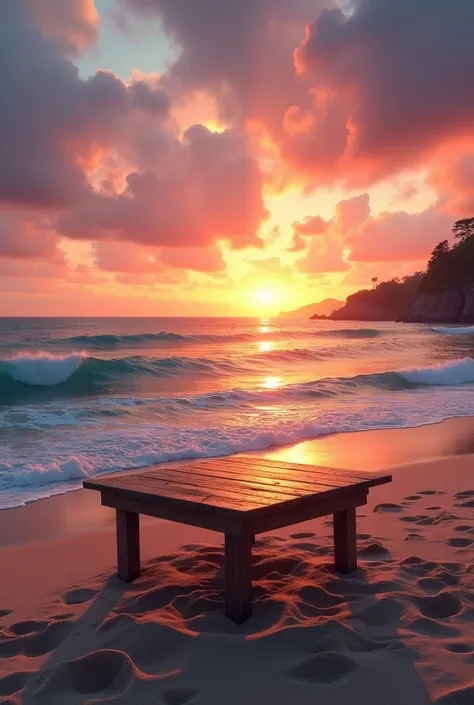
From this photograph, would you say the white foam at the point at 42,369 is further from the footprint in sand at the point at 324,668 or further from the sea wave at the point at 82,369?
the footprint in sand at the point at 324,668

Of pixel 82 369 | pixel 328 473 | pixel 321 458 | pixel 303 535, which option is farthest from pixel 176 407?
pixel 82 369

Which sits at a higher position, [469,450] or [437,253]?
[437,253]

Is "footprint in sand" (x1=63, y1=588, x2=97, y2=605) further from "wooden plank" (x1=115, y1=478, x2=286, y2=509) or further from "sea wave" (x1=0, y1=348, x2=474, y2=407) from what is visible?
"sea wave" (x1=0, y1=348, x2=474, y2=407)

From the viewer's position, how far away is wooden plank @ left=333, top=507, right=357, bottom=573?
4.20m

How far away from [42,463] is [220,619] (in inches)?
212

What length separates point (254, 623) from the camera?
3496 mm

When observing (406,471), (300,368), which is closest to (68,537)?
(406,471)

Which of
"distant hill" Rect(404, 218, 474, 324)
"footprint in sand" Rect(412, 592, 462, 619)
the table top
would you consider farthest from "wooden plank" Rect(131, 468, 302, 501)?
"distant hill" Rect(404, 218, 474, 324)

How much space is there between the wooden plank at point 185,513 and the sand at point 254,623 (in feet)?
1.70

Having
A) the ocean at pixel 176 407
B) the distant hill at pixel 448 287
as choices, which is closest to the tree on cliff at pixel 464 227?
the distant hill at pixel 448 287

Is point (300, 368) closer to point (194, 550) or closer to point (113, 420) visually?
point (113, 420)

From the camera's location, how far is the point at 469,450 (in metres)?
9.26

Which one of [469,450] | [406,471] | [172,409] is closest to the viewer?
[406,471]

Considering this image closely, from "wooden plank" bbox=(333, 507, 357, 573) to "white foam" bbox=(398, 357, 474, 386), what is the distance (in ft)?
54.3
